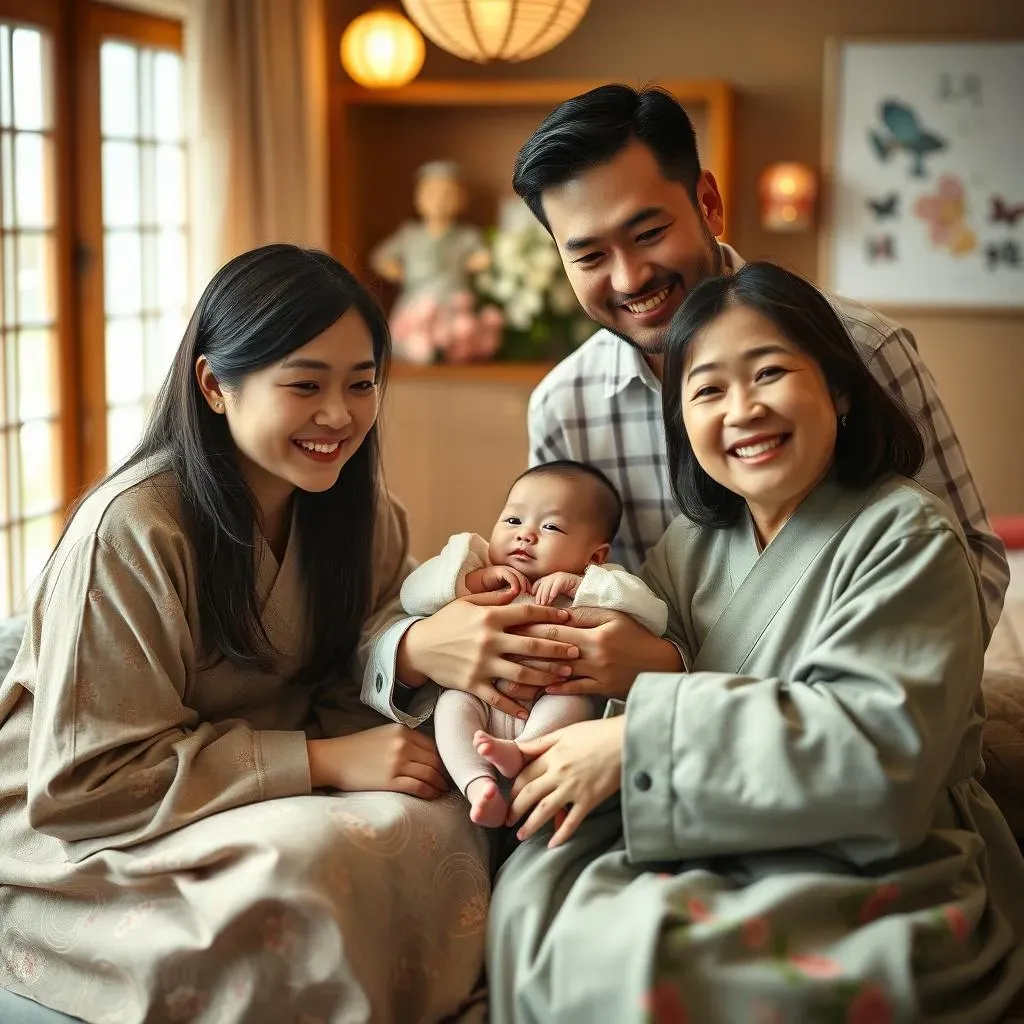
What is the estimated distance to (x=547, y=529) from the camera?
1.99 m

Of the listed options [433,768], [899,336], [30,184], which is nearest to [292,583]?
[433,768]

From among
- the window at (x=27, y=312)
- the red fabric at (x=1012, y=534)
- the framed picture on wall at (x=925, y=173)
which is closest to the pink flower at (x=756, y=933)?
the red fabric at (x=1012, y=534)

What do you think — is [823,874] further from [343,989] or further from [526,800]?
[343,989]

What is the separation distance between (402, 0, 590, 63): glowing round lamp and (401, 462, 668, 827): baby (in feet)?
6.68

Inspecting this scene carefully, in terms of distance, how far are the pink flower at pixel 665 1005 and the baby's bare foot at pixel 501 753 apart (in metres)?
0.36

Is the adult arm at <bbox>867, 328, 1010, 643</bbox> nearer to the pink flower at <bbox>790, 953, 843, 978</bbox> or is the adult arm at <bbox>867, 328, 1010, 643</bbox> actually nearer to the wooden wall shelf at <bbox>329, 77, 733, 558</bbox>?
the pink flower at <bbox>790, 953, 843, 978</bbox>

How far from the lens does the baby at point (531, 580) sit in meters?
1.77

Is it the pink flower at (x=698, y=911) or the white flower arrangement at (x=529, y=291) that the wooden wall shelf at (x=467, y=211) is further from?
the pink flower at (x=698, y=911)

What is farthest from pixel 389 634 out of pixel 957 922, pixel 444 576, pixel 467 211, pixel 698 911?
pixel 467 211

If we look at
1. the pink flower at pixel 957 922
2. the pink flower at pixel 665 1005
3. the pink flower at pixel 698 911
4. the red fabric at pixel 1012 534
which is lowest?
the pink flower at pixel 665 1005

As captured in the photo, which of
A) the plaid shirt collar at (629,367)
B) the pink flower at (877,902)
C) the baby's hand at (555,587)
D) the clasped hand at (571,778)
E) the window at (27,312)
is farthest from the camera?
the window at (27,312)

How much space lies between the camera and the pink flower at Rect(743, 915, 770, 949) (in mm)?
1468

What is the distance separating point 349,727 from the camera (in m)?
2.03

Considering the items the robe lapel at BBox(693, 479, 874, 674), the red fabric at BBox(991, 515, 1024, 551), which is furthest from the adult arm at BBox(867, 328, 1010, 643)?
the red fabric at BBox(991, 515, 1024, 551)
